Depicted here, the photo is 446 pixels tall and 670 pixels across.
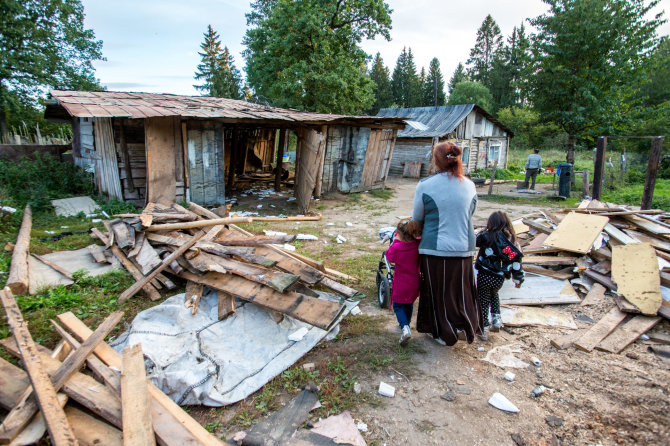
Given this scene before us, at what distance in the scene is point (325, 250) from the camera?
6.69 meters

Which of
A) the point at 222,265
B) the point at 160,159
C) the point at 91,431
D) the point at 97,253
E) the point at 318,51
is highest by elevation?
the point at 318,51

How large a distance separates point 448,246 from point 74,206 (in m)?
9.56

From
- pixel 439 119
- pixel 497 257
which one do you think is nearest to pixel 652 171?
pixel 497 257

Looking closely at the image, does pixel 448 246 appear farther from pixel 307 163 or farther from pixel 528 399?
pixel 307 163

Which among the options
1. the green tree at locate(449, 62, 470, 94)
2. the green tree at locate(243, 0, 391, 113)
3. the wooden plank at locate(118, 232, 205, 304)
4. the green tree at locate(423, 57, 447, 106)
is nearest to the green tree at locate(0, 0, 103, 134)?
the green tree at locate(243, 0, 391, 113)

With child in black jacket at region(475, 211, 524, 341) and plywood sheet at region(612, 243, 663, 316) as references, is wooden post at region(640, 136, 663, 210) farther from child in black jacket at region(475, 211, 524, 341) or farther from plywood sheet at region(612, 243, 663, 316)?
child in black jacket at region(475, 211, 524, 341)

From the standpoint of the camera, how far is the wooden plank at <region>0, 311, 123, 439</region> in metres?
2.09

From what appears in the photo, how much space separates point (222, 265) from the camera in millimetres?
4258

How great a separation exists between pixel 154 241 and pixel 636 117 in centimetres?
2446

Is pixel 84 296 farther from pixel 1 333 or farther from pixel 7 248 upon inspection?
pixel 7 248

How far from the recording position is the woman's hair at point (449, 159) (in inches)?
120

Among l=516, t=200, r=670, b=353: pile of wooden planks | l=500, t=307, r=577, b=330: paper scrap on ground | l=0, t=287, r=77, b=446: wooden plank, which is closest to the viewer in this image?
l=0, t=287, r=77, b=446: wooden plank

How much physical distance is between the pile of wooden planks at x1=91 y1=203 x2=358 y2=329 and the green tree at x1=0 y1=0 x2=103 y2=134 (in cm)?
2396

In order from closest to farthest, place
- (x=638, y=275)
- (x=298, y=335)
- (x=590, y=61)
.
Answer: (x=298, y=335) < (x=638, y=275) < (x=590, y=61)
